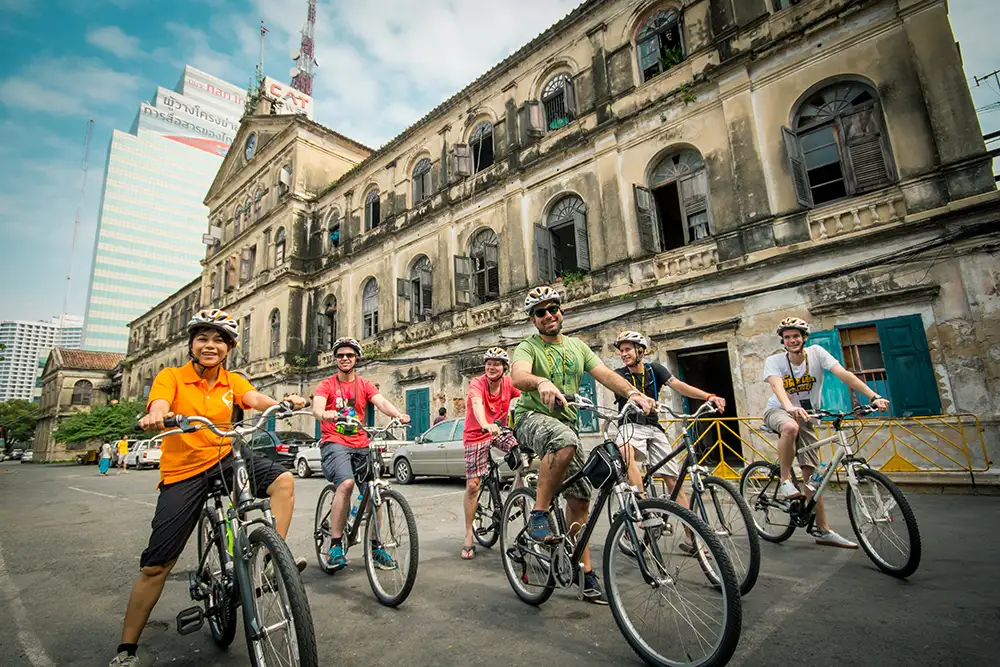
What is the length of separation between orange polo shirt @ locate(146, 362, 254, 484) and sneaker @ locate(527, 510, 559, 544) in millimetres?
1982

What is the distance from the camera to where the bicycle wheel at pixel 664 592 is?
2293 millimetres

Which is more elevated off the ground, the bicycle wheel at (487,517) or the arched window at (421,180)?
the arched window at (421,180)

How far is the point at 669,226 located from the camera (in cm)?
1276

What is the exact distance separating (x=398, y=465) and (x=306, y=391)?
443 inches

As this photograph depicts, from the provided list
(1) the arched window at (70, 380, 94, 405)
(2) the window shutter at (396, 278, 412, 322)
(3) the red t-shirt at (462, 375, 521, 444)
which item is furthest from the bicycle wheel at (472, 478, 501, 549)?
(1) the arched window at (70, 380, 94, 405)

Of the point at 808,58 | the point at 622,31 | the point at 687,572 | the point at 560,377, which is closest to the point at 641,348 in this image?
the point at 560,377

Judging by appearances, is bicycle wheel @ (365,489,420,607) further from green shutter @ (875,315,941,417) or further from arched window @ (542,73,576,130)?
arched window @ (542,73,576,130)

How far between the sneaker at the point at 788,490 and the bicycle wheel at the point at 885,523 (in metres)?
0.41

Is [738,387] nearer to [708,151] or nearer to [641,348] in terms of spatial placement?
[708,151]

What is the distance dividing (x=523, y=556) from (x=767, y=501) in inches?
109

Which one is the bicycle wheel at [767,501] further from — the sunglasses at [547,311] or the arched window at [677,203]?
the arched window at [677,203]

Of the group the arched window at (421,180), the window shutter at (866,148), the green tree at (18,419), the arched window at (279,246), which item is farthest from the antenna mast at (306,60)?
the green tree at (18,419)

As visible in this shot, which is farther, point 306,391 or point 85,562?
point 306,391

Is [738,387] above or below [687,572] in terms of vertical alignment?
above
